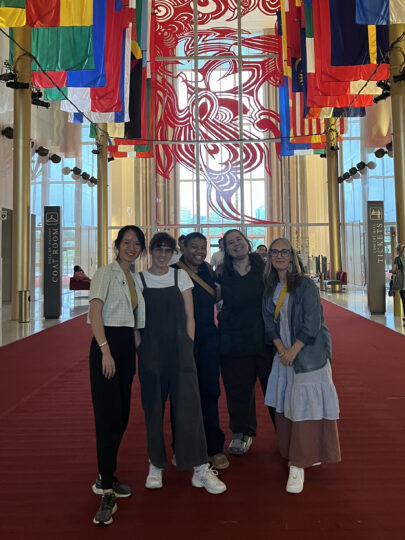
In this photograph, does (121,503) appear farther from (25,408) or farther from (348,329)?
(348,329)

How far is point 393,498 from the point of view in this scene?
2400 millimetres

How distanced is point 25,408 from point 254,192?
16785mm

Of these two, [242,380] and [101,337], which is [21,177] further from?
[101,337]

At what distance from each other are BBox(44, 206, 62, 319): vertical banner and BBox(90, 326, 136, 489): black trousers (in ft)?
27.1

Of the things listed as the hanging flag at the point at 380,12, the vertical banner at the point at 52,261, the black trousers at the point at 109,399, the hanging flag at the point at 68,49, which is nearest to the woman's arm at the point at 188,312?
the black trousers at the point at 109,399

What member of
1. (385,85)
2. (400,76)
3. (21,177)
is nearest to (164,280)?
(21,177)

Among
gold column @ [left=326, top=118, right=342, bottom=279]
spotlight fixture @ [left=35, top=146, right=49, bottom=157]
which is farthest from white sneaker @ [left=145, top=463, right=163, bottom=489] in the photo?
gold column @ [left=326, top=118, right=342, bottom=279]

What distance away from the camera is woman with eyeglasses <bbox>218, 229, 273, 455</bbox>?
9.33 ft

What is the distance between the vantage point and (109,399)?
2.33m

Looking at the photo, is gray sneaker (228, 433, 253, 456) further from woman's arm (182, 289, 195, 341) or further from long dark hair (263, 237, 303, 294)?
long dark hair (263, 237, 303, 294)

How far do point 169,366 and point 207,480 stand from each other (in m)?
0.64

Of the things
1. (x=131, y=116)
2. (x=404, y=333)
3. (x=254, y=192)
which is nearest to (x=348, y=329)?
(x=404, y=333)

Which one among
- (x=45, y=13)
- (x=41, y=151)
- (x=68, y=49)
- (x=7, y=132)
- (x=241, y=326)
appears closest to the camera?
(x=241, y=326)

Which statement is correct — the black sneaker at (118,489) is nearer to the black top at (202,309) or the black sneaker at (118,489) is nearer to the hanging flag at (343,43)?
the black top at (202,309)
